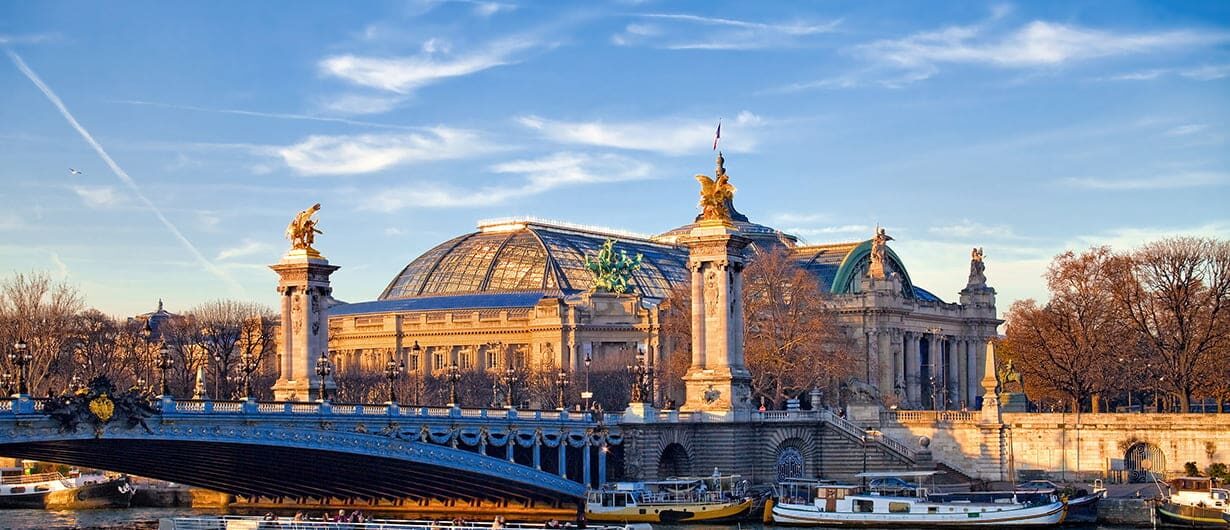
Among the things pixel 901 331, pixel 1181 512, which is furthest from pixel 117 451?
pixel 901 331

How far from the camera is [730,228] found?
3686 inches

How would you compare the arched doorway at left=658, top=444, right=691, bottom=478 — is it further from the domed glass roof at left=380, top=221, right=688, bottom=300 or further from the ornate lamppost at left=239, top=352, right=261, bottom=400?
the domed glass roof at left=380, top=221, right=688, bottom=300

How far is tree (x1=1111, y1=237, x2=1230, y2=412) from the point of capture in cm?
10081

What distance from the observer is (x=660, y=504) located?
8162 centimetres

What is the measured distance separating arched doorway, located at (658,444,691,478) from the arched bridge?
3278 mm

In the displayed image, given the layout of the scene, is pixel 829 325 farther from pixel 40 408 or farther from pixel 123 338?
pixel 40 408

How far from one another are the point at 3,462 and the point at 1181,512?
6632 centimetres

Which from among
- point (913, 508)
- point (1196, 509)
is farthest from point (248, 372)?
point (1196, 509)

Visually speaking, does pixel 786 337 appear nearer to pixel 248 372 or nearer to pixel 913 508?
pixel 913 508

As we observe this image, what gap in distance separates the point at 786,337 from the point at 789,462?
23.1 meters

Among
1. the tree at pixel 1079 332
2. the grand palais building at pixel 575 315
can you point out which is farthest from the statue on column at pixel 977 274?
the tree at pixel 1079 332

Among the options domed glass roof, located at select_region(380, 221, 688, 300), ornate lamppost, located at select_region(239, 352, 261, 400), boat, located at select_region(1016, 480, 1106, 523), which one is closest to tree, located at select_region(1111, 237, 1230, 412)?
boat, located at select_region(1016, 480, 1106, 523)

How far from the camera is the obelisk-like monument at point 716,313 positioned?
91750 millimetres

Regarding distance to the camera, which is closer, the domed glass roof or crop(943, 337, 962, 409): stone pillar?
crop(943, 337, 962, 409): stone pillar
